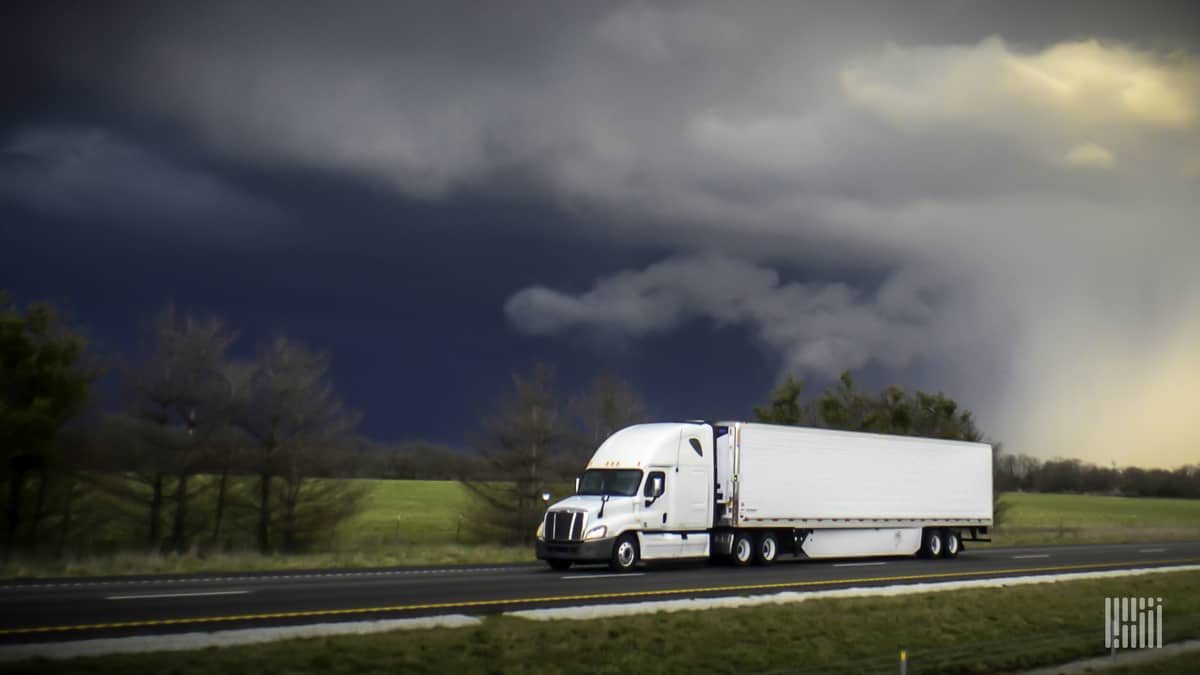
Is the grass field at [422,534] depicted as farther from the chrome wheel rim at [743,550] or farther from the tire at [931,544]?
the tire at [931,544]

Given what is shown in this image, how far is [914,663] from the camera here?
13844 millimetres

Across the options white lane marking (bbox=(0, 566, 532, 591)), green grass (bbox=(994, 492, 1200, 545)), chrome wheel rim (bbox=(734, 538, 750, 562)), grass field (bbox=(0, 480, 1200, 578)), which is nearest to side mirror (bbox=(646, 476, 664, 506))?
chrome wheel rim (bbox=(734, 538, 750, 562))

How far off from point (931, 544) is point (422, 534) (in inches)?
1096

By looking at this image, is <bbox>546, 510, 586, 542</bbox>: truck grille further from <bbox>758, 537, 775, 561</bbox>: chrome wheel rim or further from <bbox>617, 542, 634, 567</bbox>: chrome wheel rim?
<bbox>758, 537, 775, 561</bbox>: chrome wheel rim

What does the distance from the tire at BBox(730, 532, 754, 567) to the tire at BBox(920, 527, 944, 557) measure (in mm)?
9564

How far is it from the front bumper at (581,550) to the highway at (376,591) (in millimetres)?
440

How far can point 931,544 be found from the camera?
39031mm

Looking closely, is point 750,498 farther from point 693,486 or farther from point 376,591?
point 376,591

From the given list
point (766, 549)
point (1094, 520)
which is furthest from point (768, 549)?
point (1094, 520)

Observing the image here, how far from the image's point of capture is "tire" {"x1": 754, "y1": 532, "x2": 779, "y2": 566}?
3272 centimetres

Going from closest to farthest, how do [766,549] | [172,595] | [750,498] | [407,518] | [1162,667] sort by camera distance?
[1162,667], [172,595], [750,498], [766,549], [407,518]

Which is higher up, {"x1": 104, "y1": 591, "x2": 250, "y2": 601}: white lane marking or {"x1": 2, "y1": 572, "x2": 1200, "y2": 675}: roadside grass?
{"x1": 2, "y1": 572, "x2": 1200, "y2": 675}: roadside grass

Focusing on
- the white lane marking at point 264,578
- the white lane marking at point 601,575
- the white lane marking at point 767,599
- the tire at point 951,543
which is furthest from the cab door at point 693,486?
the tire at point 951,543

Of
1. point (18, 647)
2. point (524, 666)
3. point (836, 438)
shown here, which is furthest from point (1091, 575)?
point (18, 647)
